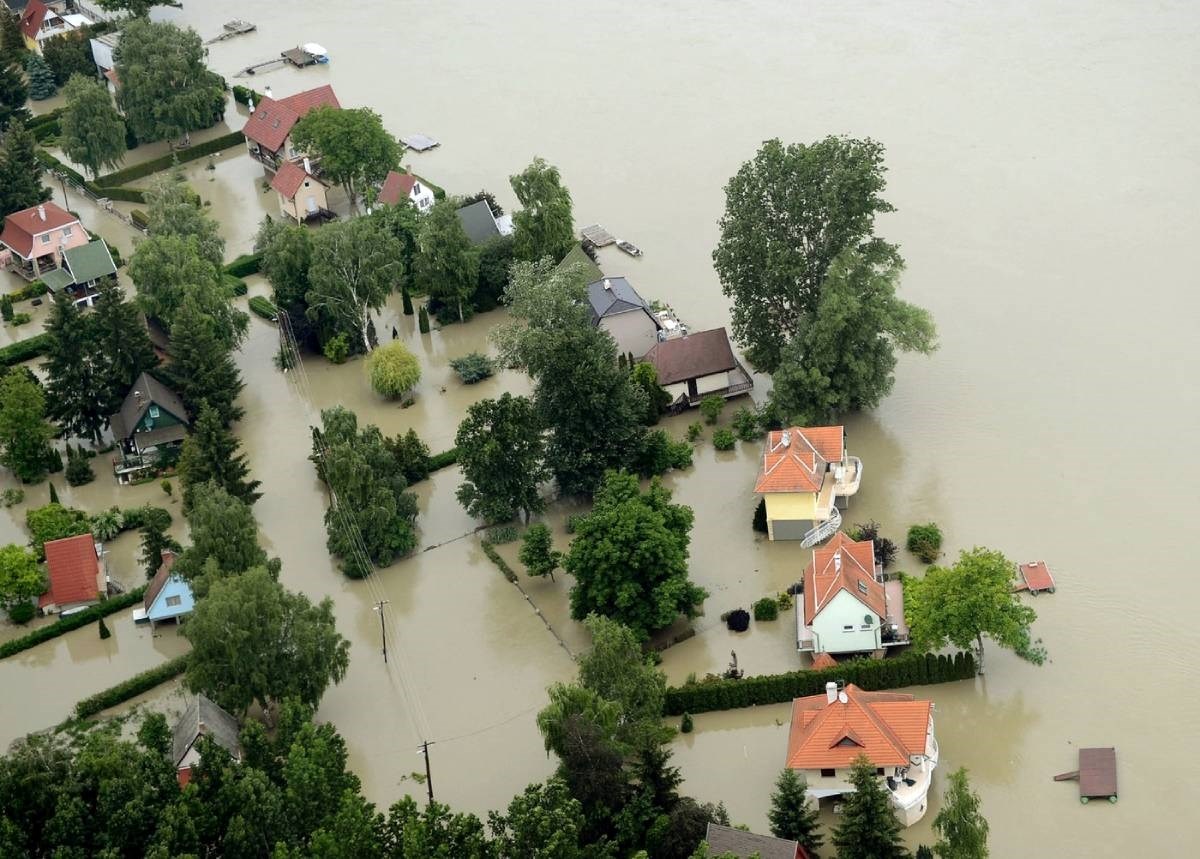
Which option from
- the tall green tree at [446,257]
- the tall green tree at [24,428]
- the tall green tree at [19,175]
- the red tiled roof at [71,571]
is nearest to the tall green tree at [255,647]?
the red tiled roof at [71,571]

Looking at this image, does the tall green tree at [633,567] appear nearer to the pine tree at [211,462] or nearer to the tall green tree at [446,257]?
the pine tree at [211,462]

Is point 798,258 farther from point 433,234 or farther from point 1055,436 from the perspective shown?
point 433,234

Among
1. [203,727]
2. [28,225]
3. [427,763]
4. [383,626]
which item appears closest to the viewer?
[203,727]

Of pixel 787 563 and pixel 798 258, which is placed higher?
pixel 798 258

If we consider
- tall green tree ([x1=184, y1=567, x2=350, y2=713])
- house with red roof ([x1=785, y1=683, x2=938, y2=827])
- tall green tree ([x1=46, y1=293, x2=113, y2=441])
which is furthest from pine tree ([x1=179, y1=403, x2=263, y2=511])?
house with red roof ([x1=785, y1=683, x2=938, y2=827])

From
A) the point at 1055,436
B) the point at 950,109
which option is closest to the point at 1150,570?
Result: the point at 1055,436

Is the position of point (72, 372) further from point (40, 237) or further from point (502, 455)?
point (502, 455)

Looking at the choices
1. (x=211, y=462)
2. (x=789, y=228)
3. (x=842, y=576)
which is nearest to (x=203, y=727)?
(x=211, y=462)
